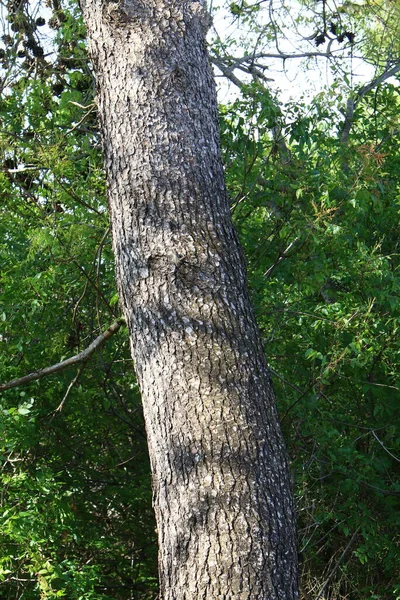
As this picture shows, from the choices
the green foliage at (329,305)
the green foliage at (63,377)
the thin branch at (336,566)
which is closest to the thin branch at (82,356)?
the green foliage at (63,377)

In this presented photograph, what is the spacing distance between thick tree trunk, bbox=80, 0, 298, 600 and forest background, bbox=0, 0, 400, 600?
1067mm

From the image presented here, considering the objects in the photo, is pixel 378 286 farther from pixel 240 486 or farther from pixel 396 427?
pixel 240 486

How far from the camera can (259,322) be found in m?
5.23

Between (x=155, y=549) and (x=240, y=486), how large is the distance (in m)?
3.68

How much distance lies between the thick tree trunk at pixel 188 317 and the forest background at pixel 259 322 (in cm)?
107

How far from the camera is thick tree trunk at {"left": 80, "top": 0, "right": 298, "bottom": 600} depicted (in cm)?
266

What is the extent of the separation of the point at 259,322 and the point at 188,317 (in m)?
2.40

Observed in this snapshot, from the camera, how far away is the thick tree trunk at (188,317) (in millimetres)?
2662

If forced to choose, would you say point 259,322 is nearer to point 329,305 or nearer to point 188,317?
point 329,305

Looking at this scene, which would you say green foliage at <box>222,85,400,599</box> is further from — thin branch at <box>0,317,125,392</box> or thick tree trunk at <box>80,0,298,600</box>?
thick tree trunk at <box>80,0,298,600</box>

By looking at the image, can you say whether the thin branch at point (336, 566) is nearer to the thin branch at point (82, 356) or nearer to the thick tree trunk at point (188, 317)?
the thin branch at point (82, 356)

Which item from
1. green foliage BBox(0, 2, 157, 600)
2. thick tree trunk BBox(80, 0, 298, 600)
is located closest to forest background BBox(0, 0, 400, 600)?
green foliage BBox(0, 2, 157, 600)

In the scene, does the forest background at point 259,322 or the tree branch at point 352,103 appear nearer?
the forest background at point 259,322

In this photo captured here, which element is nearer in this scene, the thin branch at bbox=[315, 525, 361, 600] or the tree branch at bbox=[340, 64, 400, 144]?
the thin branch at bbox=[315, 525, 361, 600]
